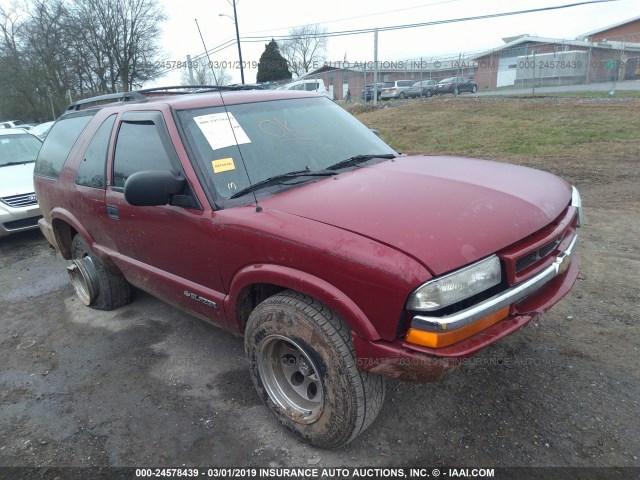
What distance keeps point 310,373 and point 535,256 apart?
1348mm

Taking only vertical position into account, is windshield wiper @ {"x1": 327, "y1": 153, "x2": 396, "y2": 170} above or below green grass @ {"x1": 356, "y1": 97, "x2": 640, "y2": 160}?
above

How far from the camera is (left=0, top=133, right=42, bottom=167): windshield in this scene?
7559 millimetres

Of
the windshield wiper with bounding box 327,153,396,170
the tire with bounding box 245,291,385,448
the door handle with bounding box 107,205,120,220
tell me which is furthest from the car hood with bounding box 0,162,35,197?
the tire with bounding box 245,291,385,448

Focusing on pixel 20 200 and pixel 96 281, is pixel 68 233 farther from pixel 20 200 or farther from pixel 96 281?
pixel 20 200

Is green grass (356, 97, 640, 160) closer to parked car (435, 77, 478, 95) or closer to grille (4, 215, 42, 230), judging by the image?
grille (4, 215, 42, 230)

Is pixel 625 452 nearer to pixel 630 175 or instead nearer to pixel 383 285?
pixel 383 285

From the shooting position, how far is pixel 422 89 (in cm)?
2892

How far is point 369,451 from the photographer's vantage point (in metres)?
2.46

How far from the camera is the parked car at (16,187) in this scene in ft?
20.9

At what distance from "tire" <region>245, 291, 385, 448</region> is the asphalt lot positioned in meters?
0.19

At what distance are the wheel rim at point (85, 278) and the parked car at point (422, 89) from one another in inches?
1093

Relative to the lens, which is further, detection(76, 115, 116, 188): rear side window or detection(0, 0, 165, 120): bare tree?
detection(0, 0, 165, 120): bare tree

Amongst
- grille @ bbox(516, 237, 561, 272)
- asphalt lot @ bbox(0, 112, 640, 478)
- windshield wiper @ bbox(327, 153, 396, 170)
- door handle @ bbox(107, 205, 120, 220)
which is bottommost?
asphalt lot @ bbox(0, 112, 640, 478)

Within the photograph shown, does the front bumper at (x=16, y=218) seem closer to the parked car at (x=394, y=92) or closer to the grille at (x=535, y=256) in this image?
the grille at (x=535, y=256)
